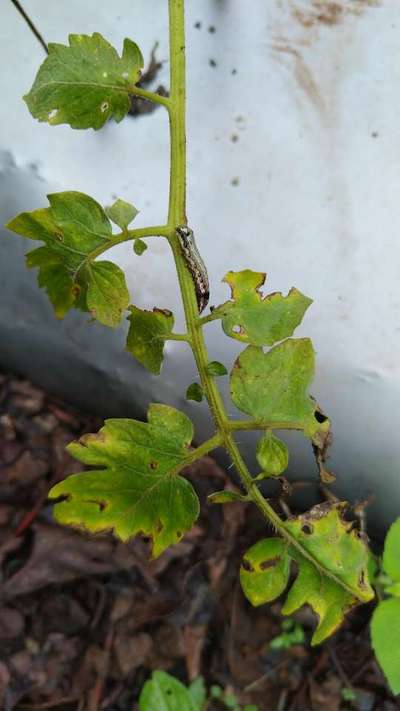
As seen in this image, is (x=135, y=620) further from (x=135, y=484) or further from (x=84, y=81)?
(x=84, y=81)

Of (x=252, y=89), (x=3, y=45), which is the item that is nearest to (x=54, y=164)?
(x=3, y=45)

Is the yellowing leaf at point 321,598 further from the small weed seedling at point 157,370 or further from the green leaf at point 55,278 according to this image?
the green leaf at point 55,278

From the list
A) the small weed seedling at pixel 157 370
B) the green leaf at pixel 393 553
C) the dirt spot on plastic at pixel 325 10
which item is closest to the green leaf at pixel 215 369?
the small weed seedling at pixel 157 370

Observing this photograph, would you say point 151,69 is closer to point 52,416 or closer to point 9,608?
point 52,416

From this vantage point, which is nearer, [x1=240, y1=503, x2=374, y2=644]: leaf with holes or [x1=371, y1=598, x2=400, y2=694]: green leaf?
[x1=240, y1=503, x2=374, y2=644]: leaf with holes

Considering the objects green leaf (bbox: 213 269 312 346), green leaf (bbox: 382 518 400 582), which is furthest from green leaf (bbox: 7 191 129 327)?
green leaf (bbox: 382 518 400 582)

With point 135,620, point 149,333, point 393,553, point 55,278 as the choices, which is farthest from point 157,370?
point 135,620

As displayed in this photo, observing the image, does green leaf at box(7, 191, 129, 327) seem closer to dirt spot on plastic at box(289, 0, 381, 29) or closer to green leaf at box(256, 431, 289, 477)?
green leaf at box(256, 431, 289, 477)
